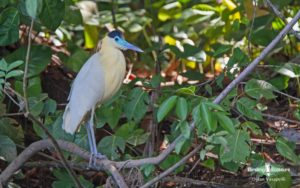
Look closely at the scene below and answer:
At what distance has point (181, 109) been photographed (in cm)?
251

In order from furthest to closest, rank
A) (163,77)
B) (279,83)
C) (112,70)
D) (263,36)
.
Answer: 1. (263,36)
2. (279,83)
3. (163,77)
4. (112,70)

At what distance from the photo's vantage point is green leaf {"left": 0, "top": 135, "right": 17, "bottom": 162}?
352 cm

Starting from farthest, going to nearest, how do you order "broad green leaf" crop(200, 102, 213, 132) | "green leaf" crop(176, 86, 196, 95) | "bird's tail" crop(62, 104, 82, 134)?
"bird's tail" crop(62, 104, 82, 134) < "green leaf" crop(176, 86, 196, 95) < "broad green leaf" crop(200, 102, 213, 132)

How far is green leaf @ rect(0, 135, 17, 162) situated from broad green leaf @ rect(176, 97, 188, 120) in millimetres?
1301

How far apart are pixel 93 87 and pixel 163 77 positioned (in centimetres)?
74

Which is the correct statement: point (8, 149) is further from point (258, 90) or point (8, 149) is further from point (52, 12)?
point (258, 90)

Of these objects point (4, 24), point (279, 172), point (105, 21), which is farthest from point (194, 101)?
point (105, 21)

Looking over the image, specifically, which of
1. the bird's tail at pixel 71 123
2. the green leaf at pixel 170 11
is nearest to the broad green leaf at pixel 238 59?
the bird's tail at pixel 71 123

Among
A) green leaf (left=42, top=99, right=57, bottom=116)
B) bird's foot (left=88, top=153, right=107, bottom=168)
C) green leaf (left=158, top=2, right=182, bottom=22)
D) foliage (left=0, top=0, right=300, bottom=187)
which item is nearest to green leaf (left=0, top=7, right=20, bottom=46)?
foliage (left=0, top=0, right=300, bottom=187)

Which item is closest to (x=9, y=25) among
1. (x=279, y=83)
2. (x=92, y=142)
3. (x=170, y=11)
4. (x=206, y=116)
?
(x=92, y=142)

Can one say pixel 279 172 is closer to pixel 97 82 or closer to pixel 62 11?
pixel 97 82

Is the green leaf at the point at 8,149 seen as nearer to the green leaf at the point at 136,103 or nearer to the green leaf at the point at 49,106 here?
the green leaf at the point at 49,106

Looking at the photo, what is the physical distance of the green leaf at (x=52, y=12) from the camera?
3.55 metres

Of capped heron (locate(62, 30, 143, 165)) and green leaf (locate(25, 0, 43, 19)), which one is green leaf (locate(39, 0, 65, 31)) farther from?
green leaf (locate(25, 0, 43, 19))
